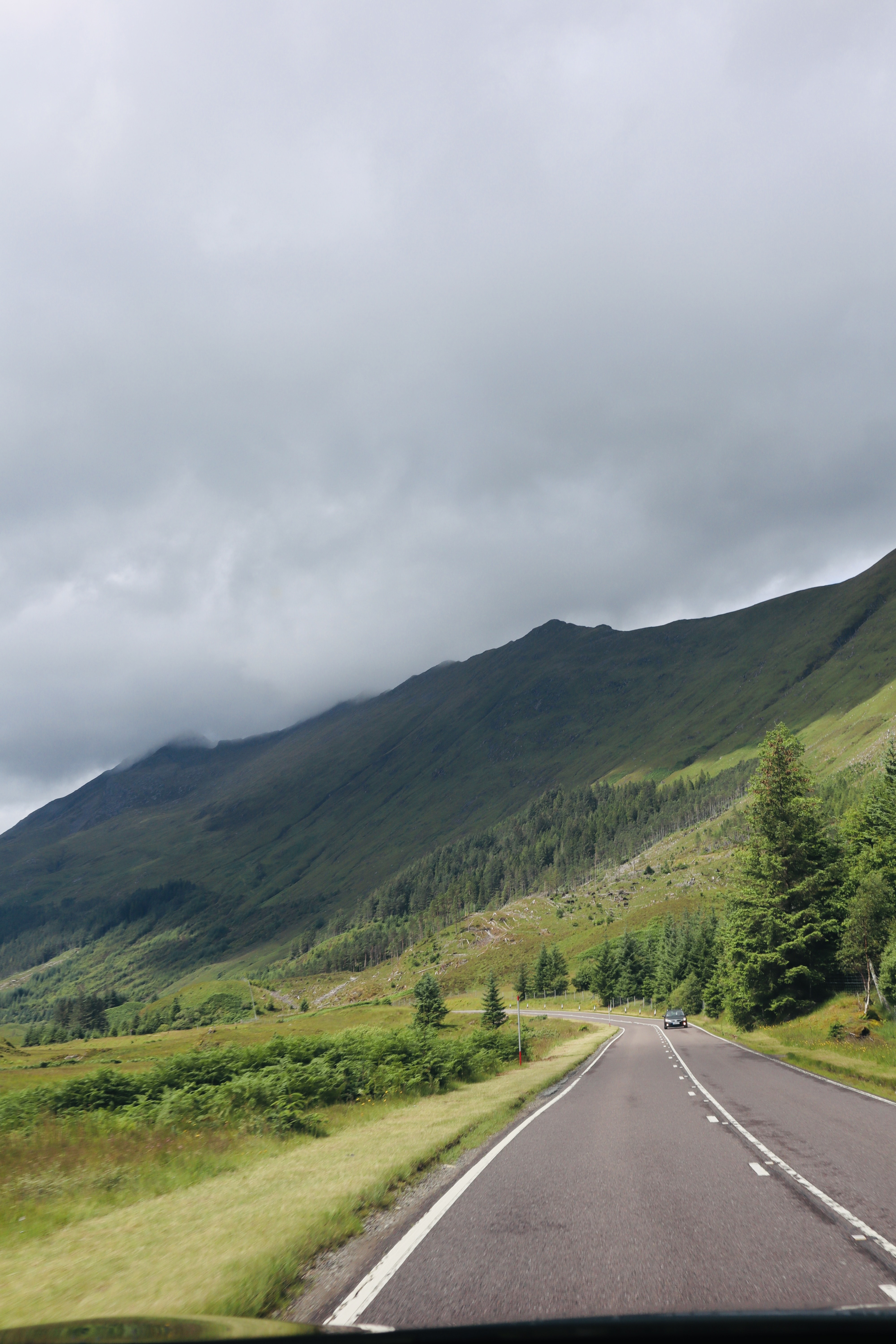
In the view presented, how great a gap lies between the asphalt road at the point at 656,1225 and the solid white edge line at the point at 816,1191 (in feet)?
0.12

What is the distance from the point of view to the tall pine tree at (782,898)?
43062 millimetres

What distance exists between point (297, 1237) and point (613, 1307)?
407 cm

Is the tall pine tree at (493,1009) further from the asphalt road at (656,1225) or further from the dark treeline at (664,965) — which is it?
the asphalt road at (656,1225)

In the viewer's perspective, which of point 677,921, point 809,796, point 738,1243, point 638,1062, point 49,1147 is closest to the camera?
point 738,1243

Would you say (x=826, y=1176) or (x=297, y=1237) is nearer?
(x=297, y=1237)

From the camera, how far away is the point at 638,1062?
3425 cm

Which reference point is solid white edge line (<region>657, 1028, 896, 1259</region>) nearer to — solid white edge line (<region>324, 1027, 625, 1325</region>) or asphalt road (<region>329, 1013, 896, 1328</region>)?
asphalt road (<region>329, 1013, 896, 1328</region>)

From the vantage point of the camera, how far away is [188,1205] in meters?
10.8

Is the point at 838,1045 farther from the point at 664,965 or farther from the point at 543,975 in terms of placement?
the point at 543,975

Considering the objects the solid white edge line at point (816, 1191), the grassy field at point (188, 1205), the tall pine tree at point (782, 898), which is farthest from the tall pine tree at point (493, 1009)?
the solid white edge line at point (816, 1191)

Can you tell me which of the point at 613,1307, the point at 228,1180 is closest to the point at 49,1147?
the point at 228,1180

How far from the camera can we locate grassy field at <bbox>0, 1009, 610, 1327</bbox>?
699cm

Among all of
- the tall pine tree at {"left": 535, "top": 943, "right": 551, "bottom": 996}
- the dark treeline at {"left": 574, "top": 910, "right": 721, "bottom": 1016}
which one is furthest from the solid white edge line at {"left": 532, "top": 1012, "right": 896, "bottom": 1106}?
the tall pine tree at {"left": 535, "top": 943, "right": 551, "bottom": 996}

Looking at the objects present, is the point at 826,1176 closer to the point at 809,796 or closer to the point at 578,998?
the point at 809,796
